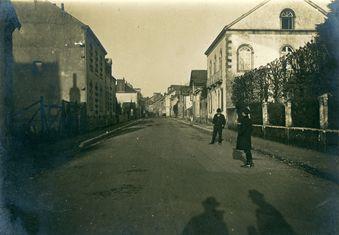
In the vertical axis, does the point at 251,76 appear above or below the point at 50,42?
below

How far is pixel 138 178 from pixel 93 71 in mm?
28193

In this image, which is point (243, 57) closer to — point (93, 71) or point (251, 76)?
point (251, 76)

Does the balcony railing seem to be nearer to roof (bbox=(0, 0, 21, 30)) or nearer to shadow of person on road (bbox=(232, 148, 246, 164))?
roof (bbox=(0, 0, 21, 30))

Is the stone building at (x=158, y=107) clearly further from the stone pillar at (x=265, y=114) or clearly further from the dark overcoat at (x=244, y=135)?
the dark overcoat at (x=244, y=135)

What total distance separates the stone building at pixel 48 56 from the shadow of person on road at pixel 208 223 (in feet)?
81.8

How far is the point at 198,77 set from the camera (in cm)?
7575

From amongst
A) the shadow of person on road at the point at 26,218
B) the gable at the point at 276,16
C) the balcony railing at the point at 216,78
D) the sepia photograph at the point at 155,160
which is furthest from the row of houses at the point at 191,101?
the shadow of person on road at the point at 26,218

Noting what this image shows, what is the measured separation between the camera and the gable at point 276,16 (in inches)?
1492

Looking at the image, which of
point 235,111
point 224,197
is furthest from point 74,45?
point 224,197

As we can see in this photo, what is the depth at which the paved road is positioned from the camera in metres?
5.48

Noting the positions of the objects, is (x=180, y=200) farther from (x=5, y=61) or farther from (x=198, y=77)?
(x=198, y=77)

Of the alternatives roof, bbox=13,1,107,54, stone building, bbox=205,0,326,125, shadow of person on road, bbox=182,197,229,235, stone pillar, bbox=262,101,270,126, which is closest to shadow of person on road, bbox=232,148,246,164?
shadow of person on road, bbox=182,197,229,235

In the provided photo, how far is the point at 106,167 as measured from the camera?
11164 mm

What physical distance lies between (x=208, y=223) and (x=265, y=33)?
3491 centimetres
